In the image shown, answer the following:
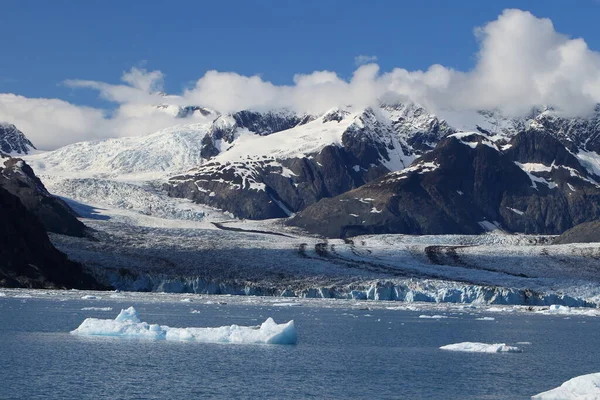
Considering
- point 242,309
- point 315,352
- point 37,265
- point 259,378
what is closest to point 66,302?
point 242,309

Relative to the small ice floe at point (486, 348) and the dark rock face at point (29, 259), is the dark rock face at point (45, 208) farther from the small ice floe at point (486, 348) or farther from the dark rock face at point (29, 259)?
the small ice floe at point (486, 348)

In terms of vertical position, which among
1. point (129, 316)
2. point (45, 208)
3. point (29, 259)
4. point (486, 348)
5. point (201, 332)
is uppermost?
point (45, 208)

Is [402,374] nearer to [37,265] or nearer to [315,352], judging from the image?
[315,352]

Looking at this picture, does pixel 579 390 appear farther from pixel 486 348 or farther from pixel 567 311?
pixel 567 311

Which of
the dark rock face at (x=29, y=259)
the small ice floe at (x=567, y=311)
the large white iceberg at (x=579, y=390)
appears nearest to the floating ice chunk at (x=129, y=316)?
the large white iceberg at (x=579, y=390)

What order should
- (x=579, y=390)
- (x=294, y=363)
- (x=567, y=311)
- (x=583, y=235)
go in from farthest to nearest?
1. (x=583, y=235)
2. (x=567, y=311)
3. (x=294, y=363)
4. (x=579, y=390)

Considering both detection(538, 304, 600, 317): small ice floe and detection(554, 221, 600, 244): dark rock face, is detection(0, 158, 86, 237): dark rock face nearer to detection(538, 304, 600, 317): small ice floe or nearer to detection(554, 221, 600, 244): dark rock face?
detection(538, 304, 600, 317): small ice floe

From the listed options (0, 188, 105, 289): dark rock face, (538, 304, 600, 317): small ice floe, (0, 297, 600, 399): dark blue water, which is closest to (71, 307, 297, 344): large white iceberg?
(0, 297, 600, 399): dark blue water

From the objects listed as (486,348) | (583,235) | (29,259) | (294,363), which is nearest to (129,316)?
(294,363)
